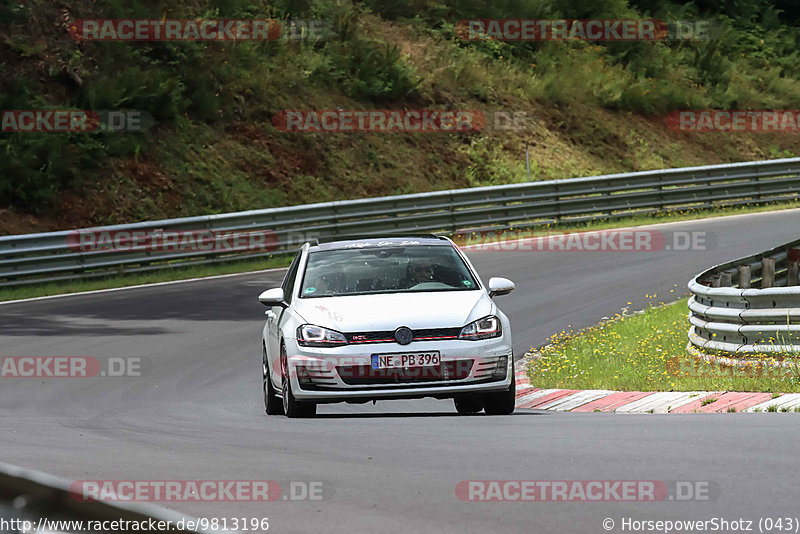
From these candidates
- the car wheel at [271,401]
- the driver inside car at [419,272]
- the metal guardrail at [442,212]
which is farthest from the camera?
the metal guardrail at [442,212]

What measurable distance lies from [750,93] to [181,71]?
20622mm

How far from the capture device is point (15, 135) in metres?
25.8

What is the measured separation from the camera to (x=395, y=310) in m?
10.3

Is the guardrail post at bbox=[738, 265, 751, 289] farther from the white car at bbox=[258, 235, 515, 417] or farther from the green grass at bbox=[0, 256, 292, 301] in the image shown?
the green grass at bbox=[0, 256, 292, 301]

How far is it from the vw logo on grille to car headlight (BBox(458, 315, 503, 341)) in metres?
0.42

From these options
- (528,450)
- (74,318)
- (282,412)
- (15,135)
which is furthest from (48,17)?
(528,450)

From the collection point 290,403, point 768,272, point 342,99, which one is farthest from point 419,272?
point 342,99

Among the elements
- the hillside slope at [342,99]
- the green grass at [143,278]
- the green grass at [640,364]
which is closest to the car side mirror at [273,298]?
the green grass at [640,364]

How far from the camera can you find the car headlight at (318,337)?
33.6ft

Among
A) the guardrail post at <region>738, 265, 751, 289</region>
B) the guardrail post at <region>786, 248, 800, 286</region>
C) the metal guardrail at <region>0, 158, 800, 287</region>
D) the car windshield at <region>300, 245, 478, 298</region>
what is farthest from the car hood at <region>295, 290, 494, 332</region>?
the metal guardrail at <region>0, 158, 800, 287</region>

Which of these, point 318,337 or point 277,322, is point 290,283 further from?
point 318,337

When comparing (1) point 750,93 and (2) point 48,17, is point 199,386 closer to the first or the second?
(2) point 48,17

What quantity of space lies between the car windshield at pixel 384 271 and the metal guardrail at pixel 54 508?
7.25 meters

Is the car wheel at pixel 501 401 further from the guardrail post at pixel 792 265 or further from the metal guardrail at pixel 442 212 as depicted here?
the metal guardrail at pixel 442 212
